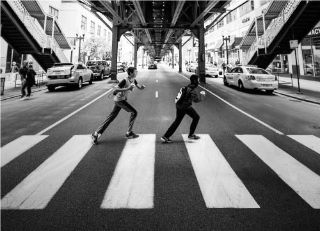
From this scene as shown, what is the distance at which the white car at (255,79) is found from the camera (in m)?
16.1

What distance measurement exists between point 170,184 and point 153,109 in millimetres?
7179

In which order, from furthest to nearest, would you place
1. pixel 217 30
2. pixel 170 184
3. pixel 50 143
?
pixel 217 30 < pixel 50 143 < pixel 170 184

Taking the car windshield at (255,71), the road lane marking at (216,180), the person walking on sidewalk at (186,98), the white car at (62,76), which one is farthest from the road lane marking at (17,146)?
the car windshield at (255,71)

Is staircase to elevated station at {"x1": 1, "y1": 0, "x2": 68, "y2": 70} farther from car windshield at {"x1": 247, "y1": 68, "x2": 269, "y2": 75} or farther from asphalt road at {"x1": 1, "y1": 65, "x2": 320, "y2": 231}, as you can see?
car windshield at {"x1": 247, "y1": 68, "x2": 269, "y2": 75}

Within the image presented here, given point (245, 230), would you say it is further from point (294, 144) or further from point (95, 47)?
point (95, 47)

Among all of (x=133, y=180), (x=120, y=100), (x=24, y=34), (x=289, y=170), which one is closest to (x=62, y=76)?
(x=24, y=34)

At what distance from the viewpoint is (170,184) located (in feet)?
12.9

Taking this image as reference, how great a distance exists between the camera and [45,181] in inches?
159

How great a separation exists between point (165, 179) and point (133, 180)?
56cm

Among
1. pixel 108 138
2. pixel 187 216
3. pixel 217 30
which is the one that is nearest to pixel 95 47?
pixel 217 30

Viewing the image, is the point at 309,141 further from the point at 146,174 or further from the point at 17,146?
the point at 17,146

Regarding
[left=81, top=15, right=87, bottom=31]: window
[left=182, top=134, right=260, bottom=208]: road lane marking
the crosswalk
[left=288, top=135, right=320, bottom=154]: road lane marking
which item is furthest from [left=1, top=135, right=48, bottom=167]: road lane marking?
[left=81, top=15, right=87, bottom=31]: window

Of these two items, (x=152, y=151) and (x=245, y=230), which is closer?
(x=245, y=230)

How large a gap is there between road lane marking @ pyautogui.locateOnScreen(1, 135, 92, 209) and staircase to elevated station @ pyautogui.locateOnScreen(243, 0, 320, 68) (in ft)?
56.7
